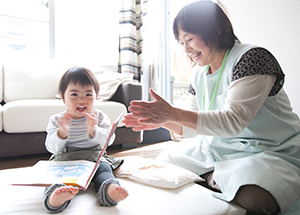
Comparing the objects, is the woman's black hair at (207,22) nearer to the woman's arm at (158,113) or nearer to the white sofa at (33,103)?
the woman's arm at (158,113)

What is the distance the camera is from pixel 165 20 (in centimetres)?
342

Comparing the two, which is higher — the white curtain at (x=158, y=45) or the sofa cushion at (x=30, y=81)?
the white curtain at (x=158, y=45)

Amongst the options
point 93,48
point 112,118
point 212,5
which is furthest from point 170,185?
point 93,48

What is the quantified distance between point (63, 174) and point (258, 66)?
84 centimetres

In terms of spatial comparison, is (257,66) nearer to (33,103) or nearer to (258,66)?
(258,66)

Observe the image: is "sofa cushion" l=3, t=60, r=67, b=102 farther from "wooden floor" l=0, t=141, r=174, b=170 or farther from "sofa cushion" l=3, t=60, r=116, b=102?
"wooden floor" l=0, t=141, r=174, b=170

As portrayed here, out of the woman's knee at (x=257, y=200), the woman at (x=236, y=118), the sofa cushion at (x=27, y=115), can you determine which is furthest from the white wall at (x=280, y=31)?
the sofa cushion at (x=27, y=115)

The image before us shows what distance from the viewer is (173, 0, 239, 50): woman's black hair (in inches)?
38.7

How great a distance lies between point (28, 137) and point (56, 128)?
879 millimetres

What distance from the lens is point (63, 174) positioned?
90 cm

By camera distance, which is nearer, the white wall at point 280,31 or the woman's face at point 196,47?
the woman's face at point 196,47

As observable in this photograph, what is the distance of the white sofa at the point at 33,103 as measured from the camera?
178 cm

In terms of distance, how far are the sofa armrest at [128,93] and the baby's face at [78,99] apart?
1.10 m

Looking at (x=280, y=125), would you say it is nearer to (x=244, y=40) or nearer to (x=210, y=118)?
(x=210, y=118)
